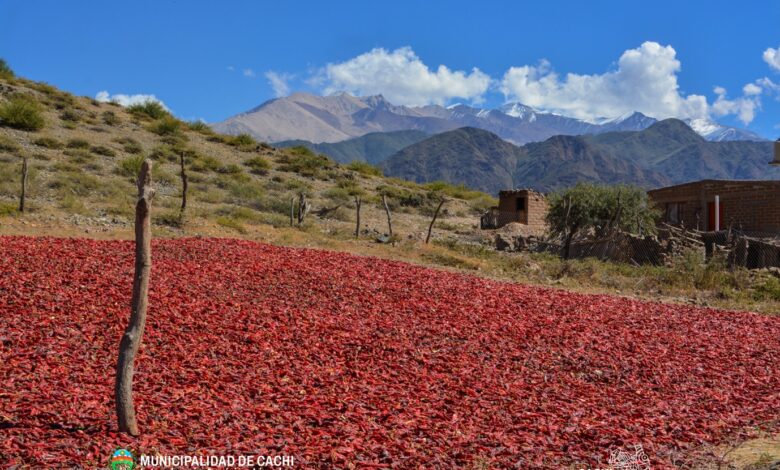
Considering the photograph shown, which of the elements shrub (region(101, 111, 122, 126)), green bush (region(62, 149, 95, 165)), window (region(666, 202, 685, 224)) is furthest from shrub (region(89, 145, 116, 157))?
window (region(666, 202, 685, 224))

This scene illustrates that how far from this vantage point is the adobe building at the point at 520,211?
27.5 meters

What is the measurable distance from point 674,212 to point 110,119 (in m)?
29.6

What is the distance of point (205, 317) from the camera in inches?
267

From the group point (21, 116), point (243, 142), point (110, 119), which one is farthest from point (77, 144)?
point (243, 142)

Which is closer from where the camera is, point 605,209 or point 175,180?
point 605,209

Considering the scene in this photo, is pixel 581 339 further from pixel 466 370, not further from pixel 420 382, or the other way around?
pixel 420 382

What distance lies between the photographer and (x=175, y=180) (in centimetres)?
2458

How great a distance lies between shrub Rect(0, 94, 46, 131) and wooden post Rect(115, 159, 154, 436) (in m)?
27.6

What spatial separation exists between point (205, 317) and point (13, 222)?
965cm

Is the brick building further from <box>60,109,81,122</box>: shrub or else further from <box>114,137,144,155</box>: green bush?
<box>60,109,81,122</box>: shrub

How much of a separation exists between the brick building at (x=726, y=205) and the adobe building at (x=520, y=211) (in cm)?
568

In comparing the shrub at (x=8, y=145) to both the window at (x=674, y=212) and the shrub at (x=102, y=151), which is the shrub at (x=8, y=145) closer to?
the shrub at (x=102, y=151)

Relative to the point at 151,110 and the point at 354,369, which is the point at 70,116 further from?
the point at 354,369

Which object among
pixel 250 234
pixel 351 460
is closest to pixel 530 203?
pixel 250 234
